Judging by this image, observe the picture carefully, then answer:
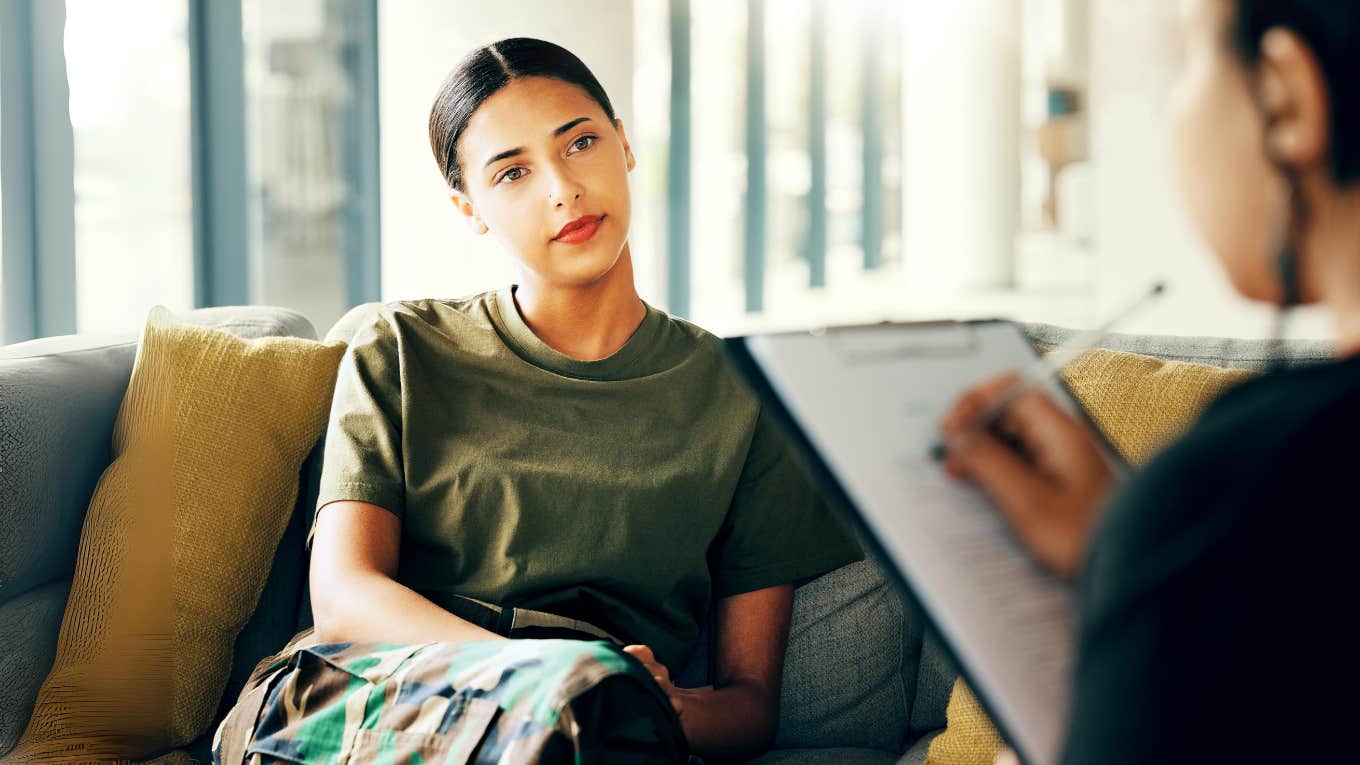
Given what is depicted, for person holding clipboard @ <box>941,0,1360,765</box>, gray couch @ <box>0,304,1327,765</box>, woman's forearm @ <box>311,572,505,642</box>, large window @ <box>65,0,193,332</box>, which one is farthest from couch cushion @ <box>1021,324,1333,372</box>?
large window @ <box>65,0,193,332</box>

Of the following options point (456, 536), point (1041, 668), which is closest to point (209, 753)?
point (456, 536)

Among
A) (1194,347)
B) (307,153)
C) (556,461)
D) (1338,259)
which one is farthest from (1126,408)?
(307,153)

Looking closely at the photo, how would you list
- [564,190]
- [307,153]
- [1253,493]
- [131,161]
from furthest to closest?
[307,153], [131,161], [564,190], [1253,493]

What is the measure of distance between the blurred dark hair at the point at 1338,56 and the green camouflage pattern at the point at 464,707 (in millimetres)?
745

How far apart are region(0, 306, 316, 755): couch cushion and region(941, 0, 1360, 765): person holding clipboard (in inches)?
53.8

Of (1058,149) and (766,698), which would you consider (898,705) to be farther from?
(1058,149)

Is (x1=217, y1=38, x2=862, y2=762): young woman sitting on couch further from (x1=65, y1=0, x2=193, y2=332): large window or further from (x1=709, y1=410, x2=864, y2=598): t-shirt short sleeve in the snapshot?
(x1=65, y1=0, x2=193, y2=332): large window

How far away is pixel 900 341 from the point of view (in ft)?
1.91

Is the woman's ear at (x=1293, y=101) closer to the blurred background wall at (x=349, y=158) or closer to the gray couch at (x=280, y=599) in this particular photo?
the blurred background wall at (x=349, y=158)

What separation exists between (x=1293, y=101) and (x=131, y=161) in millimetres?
3169

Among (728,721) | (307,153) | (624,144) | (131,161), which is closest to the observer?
(728,721)

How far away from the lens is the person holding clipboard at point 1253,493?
0.39 metres

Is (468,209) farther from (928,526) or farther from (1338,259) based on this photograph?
(1338,259)

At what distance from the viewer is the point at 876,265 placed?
37.5 ft
